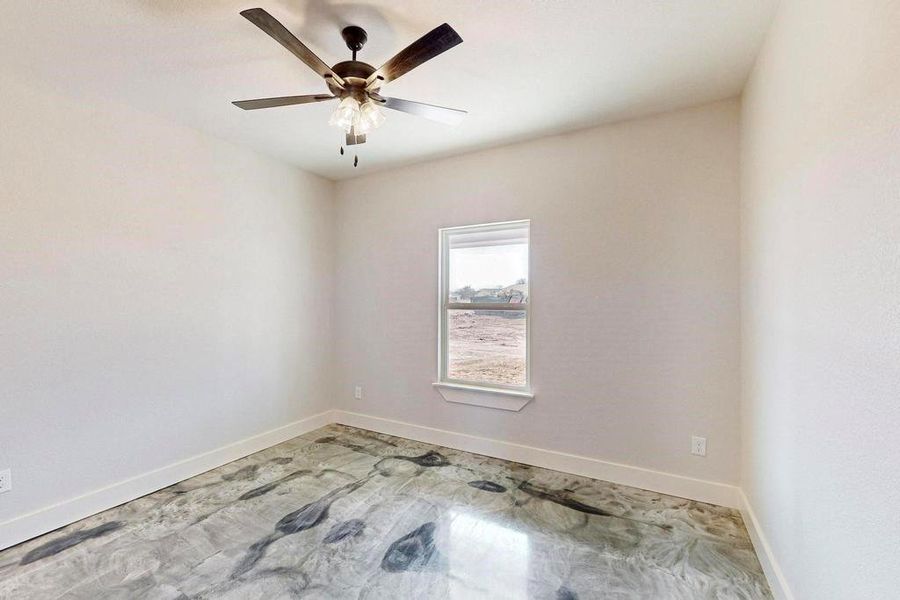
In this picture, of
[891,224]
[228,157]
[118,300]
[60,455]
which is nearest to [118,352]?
[118,300]

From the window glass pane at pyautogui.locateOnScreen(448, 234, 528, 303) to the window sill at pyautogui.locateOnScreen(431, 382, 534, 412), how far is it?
749 mm

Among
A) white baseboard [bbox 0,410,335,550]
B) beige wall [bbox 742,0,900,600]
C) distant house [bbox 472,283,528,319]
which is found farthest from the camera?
distant house [bbox 472,283,528,319]

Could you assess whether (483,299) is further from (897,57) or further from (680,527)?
(897,57)

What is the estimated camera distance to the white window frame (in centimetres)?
294

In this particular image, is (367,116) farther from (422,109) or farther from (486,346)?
(486,346)

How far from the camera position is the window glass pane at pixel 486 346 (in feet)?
10.1

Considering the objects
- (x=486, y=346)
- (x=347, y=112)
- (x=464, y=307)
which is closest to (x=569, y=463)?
(x=486, y=346)

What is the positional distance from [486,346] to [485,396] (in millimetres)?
422

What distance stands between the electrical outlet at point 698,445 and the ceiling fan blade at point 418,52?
2.58 meters

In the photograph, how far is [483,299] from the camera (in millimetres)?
3242

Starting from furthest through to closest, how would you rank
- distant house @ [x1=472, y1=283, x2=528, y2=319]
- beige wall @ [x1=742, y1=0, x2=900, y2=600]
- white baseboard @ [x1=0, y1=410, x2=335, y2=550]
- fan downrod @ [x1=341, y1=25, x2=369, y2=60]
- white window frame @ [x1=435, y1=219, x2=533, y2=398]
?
1. distant house @ [x1=472, y1=283, x2=528, y2=319]
2. white window frame @ [x1=435, y1=219, x2=533, y2=398]
3. white baseboard @ [x1=0, y1=410, x2=335, y2=550]
4. fan downrod @ [x1=341, y1=25, x2=369, y2=60]
5. beige wall @ [x1=742, y1=0, x2=900, y2=600]

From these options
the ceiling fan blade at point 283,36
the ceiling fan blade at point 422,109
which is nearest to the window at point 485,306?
the ceiling fan blade at point 422,109

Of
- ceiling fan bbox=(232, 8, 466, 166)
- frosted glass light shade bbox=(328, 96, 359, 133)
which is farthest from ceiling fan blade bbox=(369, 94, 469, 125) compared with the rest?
frosted glass light shade bbox=(328, 96, 359, 133)

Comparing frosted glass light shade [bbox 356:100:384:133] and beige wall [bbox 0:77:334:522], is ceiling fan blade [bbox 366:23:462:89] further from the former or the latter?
beige wall [bbox 0:77:334:522]
